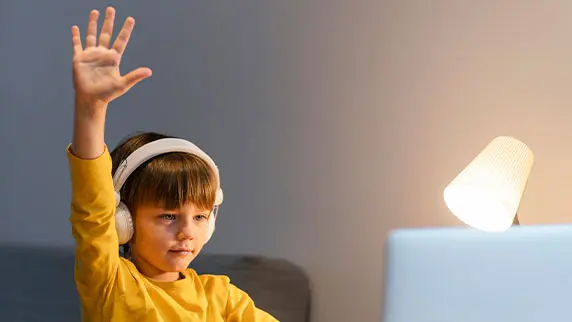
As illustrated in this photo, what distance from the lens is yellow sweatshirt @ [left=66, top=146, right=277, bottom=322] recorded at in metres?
1.33

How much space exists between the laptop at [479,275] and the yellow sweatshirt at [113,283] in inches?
18.3

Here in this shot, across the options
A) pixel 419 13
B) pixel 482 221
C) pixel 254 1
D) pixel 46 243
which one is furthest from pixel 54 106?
pixel 482 221

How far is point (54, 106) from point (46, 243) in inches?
11.9

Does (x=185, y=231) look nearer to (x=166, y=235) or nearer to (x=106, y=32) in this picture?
(x=166, y=235)

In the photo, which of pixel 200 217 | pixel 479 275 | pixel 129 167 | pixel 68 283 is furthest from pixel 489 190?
pixel 68 283

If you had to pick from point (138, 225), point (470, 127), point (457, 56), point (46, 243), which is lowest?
point (46, 243)

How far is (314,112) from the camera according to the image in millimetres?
1914

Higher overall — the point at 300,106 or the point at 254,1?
the point at 254,1

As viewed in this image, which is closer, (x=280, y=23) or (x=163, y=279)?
(x=163, y=279)

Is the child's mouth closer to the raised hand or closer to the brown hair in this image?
the brown hair

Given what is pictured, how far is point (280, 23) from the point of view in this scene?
192cm

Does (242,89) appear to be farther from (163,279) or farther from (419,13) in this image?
Answer: (163,279)

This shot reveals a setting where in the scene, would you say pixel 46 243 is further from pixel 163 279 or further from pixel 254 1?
pixel 254 1

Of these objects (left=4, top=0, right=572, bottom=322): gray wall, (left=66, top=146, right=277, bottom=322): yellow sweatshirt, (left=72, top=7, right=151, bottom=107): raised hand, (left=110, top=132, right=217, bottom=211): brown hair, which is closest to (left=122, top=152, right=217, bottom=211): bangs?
(left=110, top=132, right=217, bottom=211): brown hair
